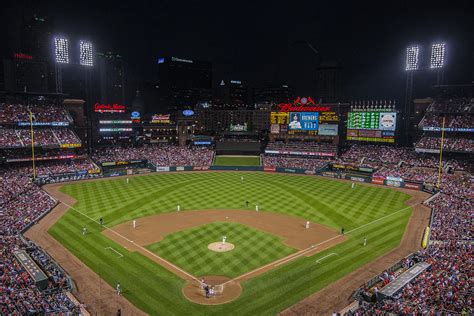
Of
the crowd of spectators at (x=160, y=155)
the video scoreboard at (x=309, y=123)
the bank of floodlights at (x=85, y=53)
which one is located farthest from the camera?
the video scoreboard at (x=309, y=123)

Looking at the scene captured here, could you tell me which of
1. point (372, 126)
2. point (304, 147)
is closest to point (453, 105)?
point (372, 126)

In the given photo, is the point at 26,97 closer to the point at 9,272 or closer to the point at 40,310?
the point at 9,272

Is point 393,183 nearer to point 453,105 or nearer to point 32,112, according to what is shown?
point 453,105

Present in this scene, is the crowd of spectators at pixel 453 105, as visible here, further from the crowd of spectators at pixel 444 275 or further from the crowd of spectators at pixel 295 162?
the crowd of spectators at pixel 444 275

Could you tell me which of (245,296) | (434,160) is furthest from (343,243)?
(434,160)

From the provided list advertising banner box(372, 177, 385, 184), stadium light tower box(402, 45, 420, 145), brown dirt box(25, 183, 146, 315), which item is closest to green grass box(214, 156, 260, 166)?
advertising banner box(372, 177, 385, 184)

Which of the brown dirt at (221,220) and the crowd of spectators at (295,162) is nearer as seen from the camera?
the brown dirt at (221,220)

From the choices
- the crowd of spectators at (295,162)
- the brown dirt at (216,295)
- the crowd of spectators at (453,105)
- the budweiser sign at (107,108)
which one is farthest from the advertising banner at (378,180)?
the budweiser sign at (107,108)
